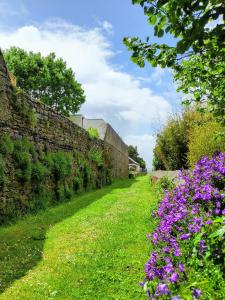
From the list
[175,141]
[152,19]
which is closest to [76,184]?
[175,141]

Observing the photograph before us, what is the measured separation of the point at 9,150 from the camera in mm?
9672

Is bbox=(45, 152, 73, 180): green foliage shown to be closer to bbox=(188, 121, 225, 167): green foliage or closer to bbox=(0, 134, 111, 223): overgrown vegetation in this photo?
→ bbox=(0, 134, 111, 223): overgrown vegetation

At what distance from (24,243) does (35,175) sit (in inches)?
158

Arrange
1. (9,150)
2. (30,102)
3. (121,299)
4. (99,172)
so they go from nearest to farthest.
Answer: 1. (121,299)
2. (9,150)
3. (30,102)
4. (99,172)

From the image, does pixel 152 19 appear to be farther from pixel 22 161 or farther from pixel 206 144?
pixel 206 144

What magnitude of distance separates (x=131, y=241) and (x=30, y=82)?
38182 mm

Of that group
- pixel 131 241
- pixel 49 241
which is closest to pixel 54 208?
pixel 49 241

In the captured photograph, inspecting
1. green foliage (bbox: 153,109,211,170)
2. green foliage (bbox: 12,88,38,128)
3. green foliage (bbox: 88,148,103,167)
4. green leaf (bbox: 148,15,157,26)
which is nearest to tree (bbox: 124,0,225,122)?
green leaf (bbox: 148,15,157,26)

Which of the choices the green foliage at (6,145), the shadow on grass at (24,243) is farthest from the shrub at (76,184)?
the green foliage at (6,145)

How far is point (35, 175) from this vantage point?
36.8ft

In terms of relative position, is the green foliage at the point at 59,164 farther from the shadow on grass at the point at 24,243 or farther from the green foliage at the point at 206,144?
the green foliage at the point at 206,144

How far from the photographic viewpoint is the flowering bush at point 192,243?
9.39ft

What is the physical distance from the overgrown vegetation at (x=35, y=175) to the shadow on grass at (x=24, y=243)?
1.37 feet

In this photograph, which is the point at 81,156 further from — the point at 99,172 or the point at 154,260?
the point at 154,260
